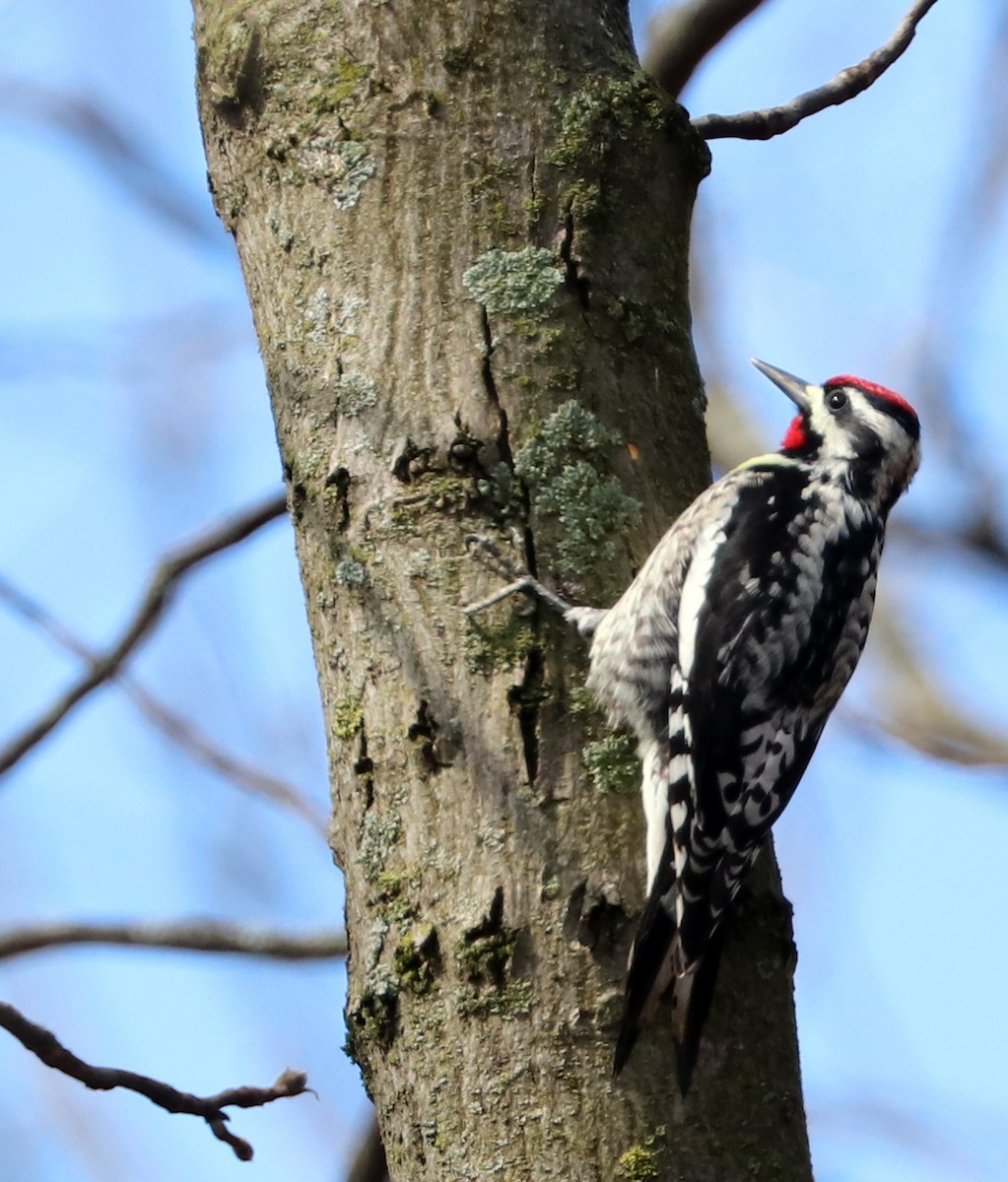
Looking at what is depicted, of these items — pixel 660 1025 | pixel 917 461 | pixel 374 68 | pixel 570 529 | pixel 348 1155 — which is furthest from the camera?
pixel 917 461

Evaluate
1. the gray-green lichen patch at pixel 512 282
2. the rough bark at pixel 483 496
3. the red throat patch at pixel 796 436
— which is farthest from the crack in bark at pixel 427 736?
the red throat patch at pixel 796 436

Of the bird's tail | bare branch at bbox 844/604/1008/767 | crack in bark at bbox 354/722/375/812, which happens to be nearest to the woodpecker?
A: the bird's tail

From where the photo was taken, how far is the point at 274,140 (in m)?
2.68

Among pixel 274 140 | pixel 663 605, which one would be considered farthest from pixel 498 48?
pixel 663 605

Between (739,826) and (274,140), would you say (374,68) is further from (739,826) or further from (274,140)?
(739,826)

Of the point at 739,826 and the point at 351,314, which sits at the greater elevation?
the point at 351,314

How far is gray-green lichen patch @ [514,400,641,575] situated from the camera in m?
2.44

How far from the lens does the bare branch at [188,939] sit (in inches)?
109

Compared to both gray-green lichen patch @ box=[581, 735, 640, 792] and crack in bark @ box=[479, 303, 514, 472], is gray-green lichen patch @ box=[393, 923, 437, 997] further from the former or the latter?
crack in bark @ box=[479, 303, 514, 472]

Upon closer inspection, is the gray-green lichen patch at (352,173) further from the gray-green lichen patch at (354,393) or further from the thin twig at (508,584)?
the thin twig at (508,584)

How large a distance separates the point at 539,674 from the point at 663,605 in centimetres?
72

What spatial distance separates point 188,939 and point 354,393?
111cm

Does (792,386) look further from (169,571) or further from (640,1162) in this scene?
(640,1162)

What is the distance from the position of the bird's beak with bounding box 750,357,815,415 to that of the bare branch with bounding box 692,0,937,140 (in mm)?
905
